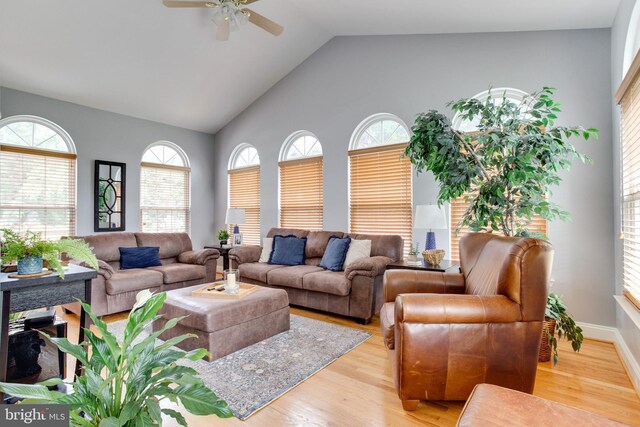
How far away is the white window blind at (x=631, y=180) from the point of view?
232 centimetres

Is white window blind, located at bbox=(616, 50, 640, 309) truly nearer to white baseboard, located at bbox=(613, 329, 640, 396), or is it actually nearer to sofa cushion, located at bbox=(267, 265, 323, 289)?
white baseboard, located at bbox=(613, 329, 640, 396)

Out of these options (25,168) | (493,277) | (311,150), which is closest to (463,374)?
(493,277)

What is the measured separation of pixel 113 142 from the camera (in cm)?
516

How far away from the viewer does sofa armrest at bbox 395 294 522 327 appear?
5.89 ft

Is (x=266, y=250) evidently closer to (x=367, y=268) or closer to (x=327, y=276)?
(x=327, y=276)

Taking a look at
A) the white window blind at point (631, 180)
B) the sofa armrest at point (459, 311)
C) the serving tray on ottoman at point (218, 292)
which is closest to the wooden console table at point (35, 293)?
the serving tray on ottoman at point (218, 292)

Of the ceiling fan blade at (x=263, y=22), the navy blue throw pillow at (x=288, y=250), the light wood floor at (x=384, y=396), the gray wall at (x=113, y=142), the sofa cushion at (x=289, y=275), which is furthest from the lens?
Result: the navy blue throw pillow at (x=288, y=250)

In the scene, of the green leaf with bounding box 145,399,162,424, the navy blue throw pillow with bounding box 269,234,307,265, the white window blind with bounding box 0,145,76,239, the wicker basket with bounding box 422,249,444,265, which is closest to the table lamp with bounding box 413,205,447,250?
the wicker basket with bounding box 422,249,444,265

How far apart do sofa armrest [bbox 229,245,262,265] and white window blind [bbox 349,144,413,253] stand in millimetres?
1483

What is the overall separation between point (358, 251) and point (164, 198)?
3.81 m

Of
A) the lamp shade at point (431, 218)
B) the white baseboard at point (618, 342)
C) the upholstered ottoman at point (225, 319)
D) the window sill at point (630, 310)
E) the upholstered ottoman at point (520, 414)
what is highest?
the lamp shade at point (431, 218)

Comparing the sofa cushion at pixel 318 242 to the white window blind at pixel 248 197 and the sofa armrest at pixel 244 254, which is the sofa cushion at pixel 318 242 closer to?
the sofa armrest at pixel 244 254

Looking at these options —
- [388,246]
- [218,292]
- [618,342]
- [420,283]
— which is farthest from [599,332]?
[218,292]

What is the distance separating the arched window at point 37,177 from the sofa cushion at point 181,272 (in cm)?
165
